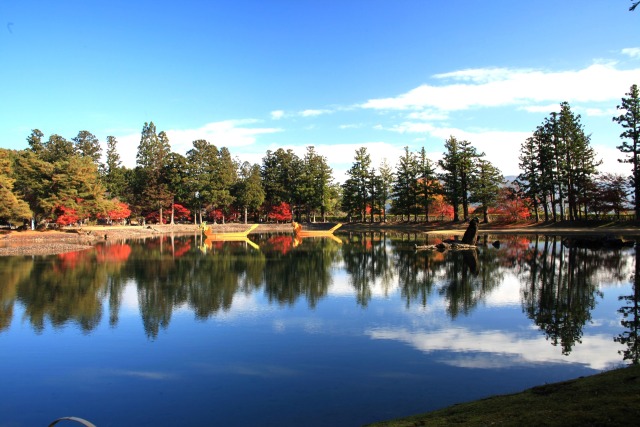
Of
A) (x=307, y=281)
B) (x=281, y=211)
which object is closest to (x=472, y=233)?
(x=307, y=281)

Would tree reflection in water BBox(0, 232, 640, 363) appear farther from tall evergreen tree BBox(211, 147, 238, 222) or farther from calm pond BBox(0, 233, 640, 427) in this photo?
tall evergreen tree BBox(211, 147, 238, 222)

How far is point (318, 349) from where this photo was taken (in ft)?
30.0

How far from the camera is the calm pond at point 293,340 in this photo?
6637 mm

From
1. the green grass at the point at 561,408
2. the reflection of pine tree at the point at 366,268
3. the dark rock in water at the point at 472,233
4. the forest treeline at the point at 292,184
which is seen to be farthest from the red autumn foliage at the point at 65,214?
the green grass at the point at 561,408

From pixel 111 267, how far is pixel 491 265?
59.1 ft

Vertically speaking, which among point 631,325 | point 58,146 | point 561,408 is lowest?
point 631,325

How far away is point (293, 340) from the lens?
9.83 metres

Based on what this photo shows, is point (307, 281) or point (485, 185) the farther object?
point (485, 185)

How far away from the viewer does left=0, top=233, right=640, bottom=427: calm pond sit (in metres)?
6.64

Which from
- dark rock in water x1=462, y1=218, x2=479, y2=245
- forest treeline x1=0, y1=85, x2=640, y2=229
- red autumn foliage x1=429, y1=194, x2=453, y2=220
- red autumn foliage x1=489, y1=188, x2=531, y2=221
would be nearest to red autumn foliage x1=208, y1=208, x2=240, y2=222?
forest treeline x1=0, y1=85, x2=640, y2=229

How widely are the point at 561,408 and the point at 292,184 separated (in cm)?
6057

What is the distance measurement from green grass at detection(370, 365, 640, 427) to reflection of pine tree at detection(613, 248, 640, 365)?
280cm

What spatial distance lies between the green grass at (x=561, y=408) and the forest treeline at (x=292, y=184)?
4008 cm

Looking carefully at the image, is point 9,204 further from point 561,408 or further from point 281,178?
point 561,408
